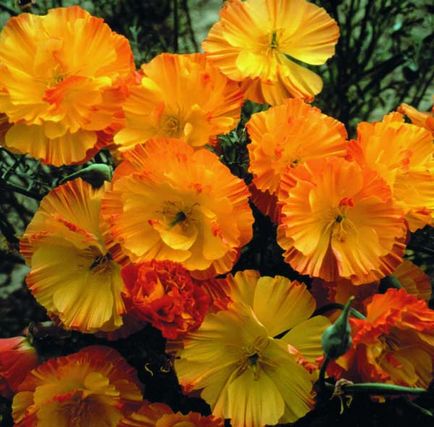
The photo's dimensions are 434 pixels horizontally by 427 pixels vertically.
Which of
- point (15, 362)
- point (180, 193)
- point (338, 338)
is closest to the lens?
point (338, 338)

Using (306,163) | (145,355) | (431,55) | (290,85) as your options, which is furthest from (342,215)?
(431,55)

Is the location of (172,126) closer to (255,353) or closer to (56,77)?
(56,77)

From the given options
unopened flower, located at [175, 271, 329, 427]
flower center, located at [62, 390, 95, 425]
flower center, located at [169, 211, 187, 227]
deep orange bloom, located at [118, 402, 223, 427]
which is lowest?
flower center, located at [62, 390, 95, 425]

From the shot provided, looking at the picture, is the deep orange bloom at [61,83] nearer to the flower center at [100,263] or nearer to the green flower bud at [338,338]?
the flower center at [100,263]

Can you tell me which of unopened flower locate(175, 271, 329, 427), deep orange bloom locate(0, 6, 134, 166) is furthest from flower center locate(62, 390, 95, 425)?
deep orange bloom locate(0, 6, 134, 166)

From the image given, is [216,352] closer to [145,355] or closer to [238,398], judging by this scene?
[238,398]

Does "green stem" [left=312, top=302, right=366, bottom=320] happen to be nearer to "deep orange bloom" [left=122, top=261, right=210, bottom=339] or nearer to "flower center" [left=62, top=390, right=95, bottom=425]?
"deep orange bloom" [left=122, top=261, right=210, bottom=339]

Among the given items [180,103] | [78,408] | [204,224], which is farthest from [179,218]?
[78,408]
